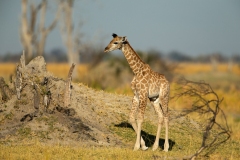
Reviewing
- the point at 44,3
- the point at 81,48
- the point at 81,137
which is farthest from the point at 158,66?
the point at 81,137

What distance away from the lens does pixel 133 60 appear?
1302 centimetres

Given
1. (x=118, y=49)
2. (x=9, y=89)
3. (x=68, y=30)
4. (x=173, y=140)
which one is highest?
(x=68, y=30)

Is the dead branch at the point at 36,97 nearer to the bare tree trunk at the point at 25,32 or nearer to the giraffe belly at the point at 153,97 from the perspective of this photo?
the giraffe belly at the point at 153,97

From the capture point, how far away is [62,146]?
41.4ft

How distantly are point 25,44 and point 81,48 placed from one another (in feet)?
17.1

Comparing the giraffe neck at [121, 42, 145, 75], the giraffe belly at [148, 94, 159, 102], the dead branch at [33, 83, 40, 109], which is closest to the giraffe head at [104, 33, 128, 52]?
the giraffe neck at [121, 42, 145, 75]

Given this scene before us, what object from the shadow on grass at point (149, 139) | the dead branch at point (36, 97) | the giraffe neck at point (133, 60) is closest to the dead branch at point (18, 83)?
the dead branch at point (36, 97)

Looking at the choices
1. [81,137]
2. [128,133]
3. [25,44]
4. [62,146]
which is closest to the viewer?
[62,146]

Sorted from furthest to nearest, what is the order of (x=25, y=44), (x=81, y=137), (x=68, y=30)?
1. (x=68, y=30)
2. (x=25, y=44)
3. (x=81, y=137)

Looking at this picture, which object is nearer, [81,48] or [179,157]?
[179,157]

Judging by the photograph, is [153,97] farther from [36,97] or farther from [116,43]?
[36,97]

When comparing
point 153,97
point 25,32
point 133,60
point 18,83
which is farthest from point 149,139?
point 25,32

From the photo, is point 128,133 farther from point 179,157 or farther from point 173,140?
point 179,157

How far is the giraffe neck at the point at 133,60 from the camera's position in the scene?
1298cm
